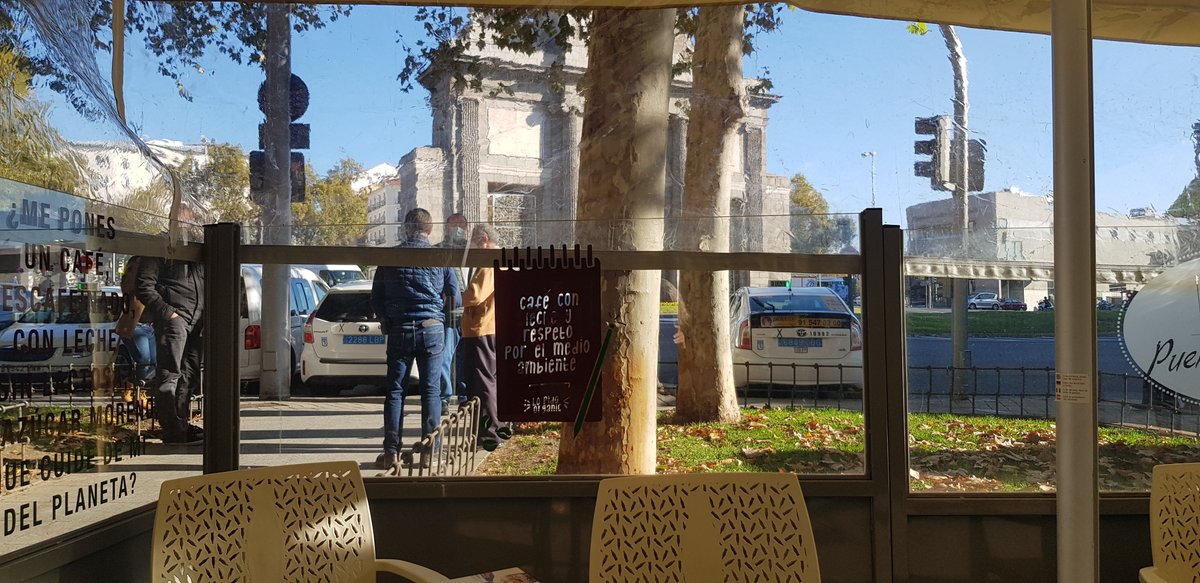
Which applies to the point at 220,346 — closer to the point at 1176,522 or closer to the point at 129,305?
the point at 129,305

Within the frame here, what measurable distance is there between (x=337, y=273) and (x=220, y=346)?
0.55 m

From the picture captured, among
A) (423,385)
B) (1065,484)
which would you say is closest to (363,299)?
(423,385)

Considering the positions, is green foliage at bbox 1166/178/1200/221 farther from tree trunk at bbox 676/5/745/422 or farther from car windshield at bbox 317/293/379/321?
car windshield at bbox 317/293/379/321

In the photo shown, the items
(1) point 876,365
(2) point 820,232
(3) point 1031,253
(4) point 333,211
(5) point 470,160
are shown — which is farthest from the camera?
(5) point 470,160

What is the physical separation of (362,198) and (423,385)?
60.7 inches

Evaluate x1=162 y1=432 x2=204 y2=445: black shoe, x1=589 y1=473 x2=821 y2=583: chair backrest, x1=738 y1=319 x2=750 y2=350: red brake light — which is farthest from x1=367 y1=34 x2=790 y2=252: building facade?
x1=589 y1=473 x2=821 y2=583: chair backrest

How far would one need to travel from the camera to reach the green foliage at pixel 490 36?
5.36 metres

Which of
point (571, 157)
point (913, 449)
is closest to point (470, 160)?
point (571, 157)

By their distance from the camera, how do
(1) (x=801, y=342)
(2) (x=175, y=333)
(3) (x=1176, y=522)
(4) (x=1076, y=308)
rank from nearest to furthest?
(4) (x=1076, y=308) < (3) (x=1176, y=522) < (2) (x=175, y=333) < (1) (x=801, y=342)

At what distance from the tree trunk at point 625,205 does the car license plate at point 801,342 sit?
605mm

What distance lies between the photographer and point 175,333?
10.7ft

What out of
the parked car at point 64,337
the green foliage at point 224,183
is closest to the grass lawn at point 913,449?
the parked car at point 64,337

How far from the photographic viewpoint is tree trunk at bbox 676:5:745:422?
3.91 metres

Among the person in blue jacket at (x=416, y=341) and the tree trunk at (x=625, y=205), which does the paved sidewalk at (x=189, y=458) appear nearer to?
the person in blue jacket at (x=416, y=341)
